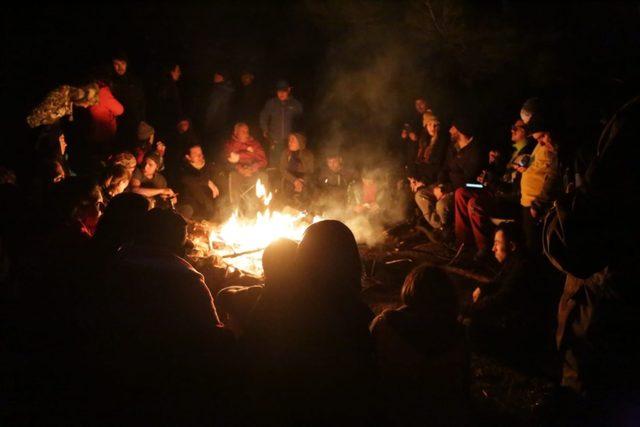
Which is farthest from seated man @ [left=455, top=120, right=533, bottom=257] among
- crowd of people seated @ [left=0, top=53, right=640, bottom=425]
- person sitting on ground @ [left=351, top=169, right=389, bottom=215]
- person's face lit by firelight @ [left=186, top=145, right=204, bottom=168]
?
person's face lit by firelight @ [left=186, top=145, right=204, bottom=168]

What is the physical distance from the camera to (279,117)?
39.1 feet

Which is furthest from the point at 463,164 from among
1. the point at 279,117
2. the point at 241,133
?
the point at 241,133

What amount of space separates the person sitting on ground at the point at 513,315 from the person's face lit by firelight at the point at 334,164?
6480 mm

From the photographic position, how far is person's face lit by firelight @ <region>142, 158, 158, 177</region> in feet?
30.6

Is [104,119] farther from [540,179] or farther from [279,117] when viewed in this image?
[540,179]

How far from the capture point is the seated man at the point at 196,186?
10516 millimetres

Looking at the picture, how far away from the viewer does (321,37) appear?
13.4m

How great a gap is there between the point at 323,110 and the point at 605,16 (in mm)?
7293

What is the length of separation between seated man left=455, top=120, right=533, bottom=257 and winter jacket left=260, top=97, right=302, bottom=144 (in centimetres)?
525

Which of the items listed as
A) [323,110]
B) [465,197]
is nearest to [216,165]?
[323,110]

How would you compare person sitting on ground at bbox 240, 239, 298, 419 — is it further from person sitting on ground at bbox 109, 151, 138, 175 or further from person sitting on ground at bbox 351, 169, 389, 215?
person sitting on ground at bbox 351, 169, 389, 215

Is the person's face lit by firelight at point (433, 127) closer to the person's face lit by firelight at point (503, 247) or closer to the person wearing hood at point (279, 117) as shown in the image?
the person wearing hood at point (279, 117)

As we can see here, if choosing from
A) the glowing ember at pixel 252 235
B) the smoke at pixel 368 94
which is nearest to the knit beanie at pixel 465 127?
the smoke at pixel 368 94

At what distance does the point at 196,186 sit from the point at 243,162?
4.92ft
